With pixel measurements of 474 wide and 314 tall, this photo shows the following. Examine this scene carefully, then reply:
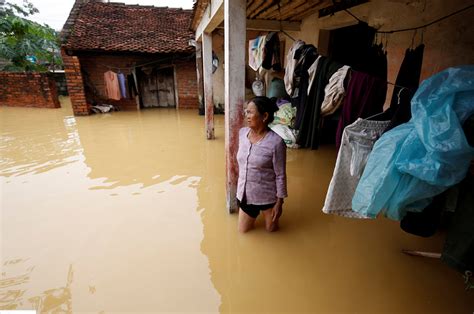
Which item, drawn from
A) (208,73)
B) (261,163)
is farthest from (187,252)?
(208,73)

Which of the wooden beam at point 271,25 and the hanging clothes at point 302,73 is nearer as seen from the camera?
the hanging clothes at point 302,73

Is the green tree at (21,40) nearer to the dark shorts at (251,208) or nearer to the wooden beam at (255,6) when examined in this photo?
the wooden beam at (255,6)

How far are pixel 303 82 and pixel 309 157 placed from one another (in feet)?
7.12

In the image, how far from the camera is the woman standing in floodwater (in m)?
2.31

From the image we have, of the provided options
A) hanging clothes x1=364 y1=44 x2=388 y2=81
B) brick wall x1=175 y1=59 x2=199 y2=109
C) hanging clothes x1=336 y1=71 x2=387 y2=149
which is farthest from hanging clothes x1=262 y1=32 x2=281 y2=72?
brick wall x1=175 y1=59 x2=199 y2=109

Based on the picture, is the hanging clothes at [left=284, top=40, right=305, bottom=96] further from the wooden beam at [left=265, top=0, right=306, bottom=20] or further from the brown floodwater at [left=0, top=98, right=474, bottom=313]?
the wooden beam at [left=265, top=0, right=306, bottom=20]

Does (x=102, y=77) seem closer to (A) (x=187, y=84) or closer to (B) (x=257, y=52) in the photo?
(A) (x=187, y=84)

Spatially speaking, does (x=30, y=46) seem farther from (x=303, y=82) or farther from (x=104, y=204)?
(x=303, y=82)

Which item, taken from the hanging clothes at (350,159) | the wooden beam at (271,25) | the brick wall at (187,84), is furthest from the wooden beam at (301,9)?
the brick wall at (187,84)

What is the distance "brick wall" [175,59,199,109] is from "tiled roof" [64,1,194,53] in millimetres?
1026

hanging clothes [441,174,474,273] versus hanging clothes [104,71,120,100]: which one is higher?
hanging clothes [104,71,120,100]

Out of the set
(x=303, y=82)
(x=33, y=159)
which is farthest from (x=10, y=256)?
(x=303, y=82)

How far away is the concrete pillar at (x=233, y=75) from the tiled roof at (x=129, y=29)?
274 inches

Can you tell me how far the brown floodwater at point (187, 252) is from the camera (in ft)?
6.63
